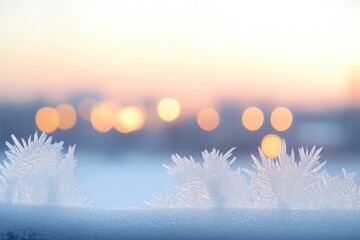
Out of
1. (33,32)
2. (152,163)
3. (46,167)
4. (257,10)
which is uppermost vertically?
(257,10)

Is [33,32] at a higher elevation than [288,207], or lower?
higher

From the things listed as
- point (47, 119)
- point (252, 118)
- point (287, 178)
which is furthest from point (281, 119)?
Result: point (47, 119)

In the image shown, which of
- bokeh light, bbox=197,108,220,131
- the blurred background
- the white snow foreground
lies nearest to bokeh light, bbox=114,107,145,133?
the blurred background

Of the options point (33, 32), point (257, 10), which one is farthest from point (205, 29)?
point (33, 32)

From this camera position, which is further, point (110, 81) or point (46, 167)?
point (110, 81)

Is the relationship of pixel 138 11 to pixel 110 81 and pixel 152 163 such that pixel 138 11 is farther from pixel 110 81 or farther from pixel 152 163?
pixel 152 163

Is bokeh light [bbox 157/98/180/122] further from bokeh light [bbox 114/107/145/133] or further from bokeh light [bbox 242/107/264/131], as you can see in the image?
bokeh light [bbox 242/107/264/131]

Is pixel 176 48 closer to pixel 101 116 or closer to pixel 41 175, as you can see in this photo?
pixel 101 116
